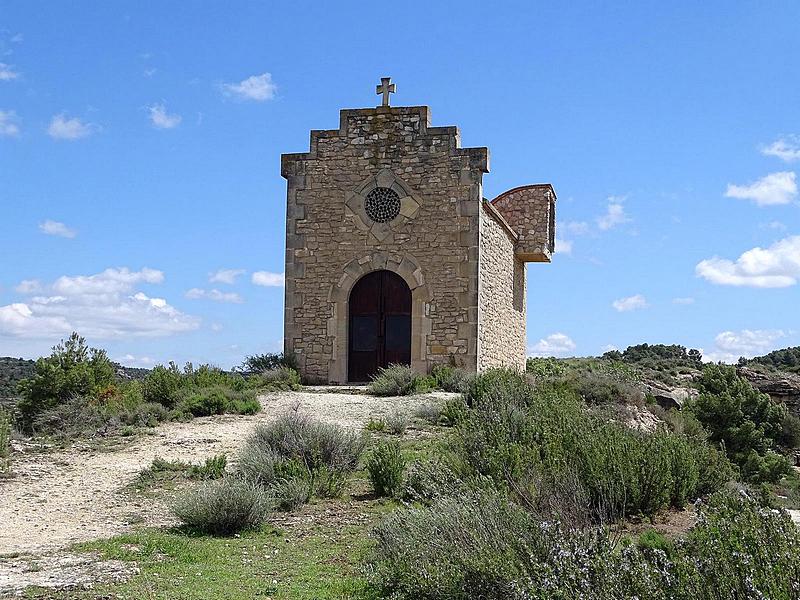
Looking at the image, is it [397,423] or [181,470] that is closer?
[181,470]

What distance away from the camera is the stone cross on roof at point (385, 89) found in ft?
62.3

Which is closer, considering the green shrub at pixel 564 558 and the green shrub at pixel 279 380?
the green shrub at pixel 564 558

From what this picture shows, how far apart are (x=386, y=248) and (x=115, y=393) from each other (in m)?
6.57

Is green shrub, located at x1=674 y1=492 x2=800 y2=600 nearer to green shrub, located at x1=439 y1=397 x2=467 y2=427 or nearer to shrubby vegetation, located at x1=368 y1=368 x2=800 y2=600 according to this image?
shrubby vegetation, located at x1=368 y1=368 x2=800 y2=600

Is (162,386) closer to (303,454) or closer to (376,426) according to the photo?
(376,426)

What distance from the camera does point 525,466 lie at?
24.3 feet

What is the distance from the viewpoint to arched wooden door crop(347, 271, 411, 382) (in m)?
18.6

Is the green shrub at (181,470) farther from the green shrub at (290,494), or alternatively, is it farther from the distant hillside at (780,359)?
the distant hillside at (780,359)

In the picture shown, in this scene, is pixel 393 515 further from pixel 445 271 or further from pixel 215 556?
pixel 445 271

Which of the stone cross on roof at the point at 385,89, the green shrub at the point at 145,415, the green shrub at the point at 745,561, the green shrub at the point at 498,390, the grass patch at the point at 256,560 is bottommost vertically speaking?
the grass patch at the point at 256,560

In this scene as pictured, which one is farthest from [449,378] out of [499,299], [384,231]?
[499,299]

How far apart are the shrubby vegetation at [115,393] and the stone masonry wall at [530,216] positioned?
7.90 meters

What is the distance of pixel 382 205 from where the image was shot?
1878cm

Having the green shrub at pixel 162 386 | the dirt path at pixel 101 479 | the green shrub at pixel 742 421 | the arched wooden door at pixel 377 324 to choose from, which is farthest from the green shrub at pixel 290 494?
the green shrub at pixel 742 421
